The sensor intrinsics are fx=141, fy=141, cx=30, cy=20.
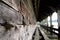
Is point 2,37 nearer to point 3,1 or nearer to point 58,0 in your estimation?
point 3,1

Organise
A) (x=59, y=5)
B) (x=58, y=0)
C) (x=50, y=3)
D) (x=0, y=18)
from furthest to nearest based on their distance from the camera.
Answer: (x=50, y=3) → (x=59, y=5) → (x=58, y=0) → (x=0, y=18)

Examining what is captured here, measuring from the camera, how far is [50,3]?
7.23 meters

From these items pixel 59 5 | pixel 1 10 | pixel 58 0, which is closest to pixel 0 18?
pixel 1 10

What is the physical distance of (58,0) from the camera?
636 centimetres

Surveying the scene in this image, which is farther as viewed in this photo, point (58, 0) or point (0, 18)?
point (58, 0)

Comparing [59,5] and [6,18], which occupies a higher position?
[59,5]

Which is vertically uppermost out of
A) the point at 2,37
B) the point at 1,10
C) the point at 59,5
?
the point at 59,5

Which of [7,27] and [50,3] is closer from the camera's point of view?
[7,27]

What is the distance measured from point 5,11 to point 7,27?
84 millimetres

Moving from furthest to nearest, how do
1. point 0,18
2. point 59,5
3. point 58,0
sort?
1. point 59,5
2. point 58,0
3. point 0,18

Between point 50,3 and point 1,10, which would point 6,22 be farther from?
point 50,3

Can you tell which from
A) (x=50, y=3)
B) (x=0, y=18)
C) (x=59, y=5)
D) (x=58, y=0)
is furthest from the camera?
(x=50, y=3)

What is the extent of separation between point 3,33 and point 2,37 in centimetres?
3

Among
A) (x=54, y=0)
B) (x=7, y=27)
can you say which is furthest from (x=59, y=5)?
(x=7, y=27)
